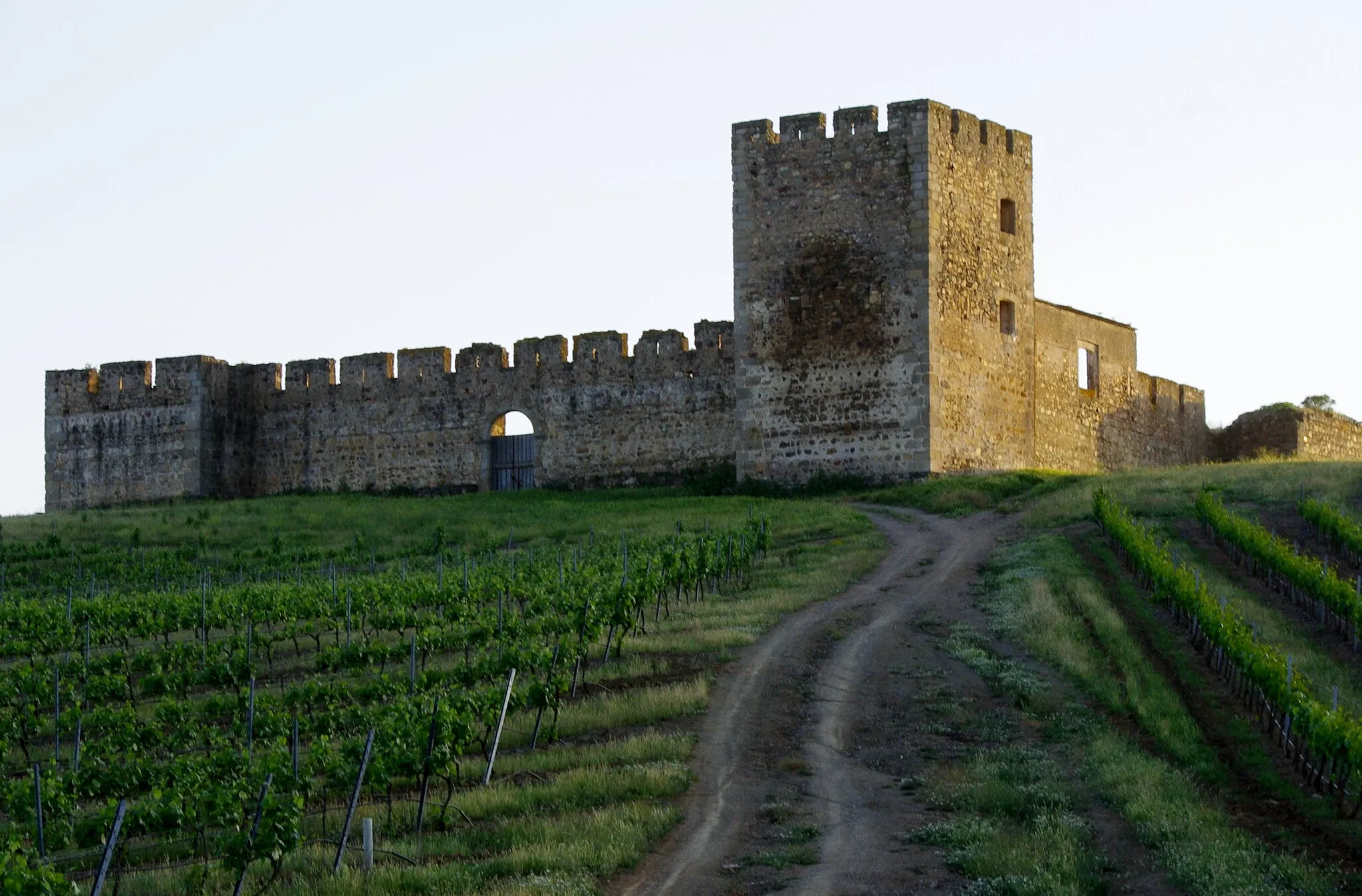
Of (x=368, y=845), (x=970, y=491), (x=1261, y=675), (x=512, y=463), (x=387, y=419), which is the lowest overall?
(x=368, y=845)

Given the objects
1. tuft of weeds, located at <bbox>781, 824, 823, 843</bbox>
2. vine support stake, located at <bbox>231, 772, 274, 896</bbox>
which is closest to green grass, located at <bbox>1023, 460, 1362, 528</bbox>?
tuft of weeds, located at <bbox>781, 824, 823, 843</bbox>

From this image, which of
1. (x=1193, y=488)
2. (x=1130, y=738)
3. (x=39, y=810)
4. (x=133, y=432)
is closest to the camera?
(x=39, y=810)

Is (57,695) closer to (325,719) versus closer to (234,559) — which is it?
(325,719)

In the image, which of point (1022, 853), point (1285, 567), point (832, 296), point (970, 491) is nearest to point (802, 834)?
point (1022, 853)

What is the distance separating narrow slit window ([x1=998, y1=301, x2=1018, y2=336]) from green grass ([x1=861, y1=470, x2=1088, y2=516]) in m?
2.70

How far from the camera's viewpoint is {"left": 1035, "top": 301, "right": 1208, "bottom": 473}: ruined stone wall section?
33.8 metres

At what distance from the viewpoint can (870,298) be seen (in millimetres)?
30469

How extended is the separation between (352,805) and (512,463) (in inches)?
858

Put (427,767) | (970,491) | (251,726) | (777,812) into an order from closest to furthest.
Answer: (777,812)
(427,767)
(251,726)
(970,491)

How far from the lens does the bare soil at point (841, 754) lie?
12.1m

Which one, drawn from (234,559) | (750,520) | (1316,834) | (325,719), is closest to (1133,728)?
(1316,834)

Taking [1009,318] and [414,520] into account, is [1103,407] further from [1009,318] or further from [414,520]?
[414,520]

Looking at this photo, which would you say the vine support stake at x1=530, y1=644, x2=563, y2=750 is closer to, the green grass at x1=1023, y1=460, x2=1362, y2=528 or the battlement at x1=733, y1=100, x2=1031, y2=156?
the green grass at x1=1023, y1=460, x2=1362, y2=528

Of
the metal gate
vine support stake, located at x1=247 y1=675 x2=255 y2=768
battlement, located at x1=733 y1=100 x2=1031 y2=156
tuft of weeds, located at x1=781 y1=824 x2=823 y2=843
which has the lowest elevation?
tuft of weeds, located at x1=781 y1=824 x2=823 y2=843
